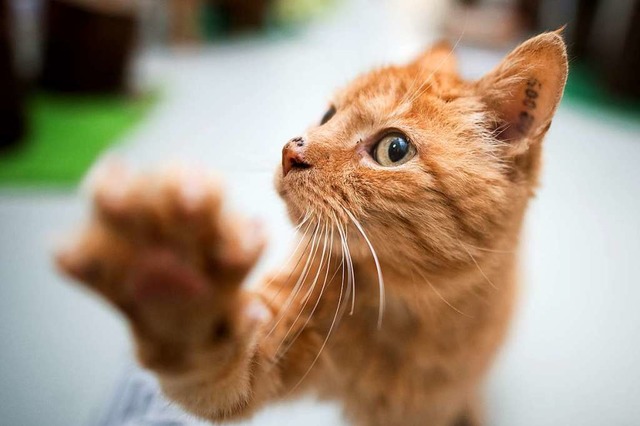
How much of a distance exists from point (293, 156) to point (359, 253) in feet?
0.60

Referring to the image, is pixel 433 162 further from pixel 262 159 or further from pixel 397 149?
pixel 262 159

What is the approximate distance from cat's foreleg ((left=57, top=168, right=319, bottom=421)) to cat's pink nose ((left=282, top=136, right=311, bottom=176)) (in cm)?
17

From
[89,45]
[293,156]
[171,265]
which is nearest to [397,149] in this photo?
[293,156]

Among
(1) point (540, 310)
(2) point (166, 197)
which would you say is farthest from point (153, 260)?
(1) point (540, 310)

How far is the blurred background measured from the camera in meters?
1.00

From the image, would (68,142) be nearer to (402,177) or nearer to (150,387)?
(150,387)

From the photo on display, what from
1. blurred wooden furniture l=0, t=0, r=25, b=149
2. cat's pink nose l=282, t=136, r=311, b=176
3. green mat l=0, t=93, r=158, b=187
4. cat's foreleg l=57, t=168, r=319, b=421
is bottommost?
green mat l=0, t=93, r=158, b=187

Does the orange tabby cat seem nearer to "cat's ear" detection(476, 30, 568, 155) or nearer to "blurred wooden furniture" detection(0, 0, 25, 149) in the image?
"cat's ear" detection(476, 30, 568, 155)

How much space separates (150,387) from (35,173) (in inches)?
47.6

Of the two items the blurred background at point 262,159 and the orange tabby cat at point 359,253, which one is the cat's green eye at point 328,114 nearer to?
the orange tabby cat at point 359,253

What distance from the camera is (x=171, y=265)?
1.83 ft

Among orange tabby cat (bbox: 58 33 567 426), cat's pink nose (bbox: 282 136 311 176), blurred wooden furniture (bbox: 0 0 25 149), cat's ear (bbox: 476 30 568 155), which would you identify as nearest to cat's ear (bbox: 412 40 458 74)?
orange tabby cat (bbox: 58 33 567 426)

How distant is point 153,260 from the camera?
55cm

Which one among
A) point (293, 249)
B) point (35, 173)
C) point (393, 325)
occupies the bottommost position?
point (35, 173)
